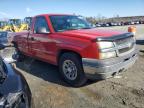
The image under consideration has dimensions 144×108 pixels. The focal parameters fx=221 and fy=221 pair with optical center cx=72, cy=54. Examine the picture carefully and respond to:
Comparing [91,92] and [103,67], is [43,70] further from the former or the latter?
[103,67]

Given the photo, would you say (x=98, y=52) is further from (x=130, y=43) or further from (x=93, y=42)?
(x=130, y=43)

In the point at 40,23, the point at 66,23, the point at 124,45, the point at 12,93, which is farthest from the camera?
the point at 40,23

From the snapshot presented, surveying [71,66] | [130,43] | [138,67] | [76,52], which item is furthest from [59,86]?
[138,67]

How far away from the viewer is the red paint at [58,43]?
4901 millimetres

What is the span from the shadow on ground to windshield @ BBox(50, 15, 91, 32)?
55.1 inches

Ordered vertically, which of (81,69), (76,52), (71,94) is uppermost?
(76,52)

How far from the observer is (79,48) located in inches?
198

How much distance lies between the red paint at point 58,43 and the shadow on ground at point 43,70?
0.49 m

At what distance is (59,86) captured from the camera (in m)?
5.63

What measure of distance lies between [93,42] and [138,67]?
9.30 feet

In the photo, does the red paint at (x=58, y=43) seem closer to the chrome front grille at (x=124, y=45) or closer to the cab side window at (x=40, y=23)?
the cab side window at (x=40, y=23)

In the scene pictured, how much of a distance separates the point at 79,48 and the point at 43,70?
2550mm

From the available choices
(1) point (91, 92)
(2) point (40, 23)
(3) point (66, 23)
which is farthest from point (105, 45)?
(2) point (40, 23)

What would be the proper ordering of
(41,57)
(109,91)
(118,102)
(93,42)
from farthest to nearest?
1. (41,57)
2. (109,91)
3. (93,42)
4. (118,102)
